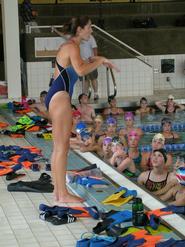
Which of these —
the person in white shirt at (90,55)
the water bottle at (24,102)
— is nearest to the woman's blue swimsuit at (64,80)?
the water bottle at (24,102)

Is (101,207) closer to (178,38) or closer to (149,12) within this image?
(178,38)

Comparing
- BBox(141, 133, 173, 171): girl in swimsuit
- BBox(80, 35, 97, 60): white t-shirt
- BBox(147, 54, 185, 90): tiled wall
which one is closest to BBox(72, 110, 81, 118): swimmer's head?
BBox(80, 35, 97, 60): white t-shirt

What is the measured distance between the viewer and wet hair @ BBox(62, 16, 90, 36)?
229 inches

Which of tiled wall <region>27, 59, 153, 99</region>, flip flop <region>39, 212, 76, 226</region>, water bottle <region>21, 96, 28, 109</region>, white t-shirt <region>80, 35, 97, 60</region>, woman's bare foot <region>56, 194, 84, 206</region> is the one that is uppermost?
white t-shirt <region>80, 35, 97, 60</region>

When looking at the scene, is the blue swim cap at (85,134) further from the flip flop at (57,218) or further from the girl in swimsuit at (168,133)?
the flip flop at (57,218)

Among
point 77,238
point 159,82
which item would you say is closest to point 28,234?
point 77,238

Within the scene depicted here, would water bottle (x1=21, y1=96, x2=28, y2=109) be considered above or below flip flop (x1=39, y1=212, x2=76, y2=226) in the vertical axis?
above

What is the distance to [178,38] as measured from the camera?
16250 mm

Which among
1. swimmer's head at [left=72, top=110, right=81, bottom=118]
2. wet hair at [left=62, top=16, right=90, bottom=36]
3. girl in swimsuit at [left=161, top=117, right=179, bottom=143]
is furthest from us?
swimmer's head at [left=72, top=110, right=81, bottom=118]

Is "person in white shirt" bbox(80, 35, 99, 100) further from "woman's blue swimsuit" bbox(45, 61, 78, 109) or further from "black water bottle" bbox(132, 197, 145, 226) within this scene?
"black water bottle" bbox(132, 197, 145, 226)

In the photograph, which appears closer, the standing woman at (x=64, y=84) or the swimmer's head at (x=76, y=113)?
the standing woman at (x=64, y=84)

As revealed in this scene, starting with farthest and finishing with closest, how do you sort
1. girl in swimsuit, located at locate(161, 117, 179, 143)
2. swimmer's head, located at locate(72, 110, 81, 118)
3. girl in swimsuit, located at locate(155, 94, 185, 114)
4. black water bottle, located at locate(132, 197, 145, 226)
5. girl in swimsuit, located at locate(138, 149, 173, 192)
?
girl in swimsuit, located at locate(155, 94, 185, 114) < swimmer's head, located at locate(72, 110, 81, 118) < girl in swimsuit, located at locate(161, 117, 179, 143) < girl in swimsuit, located at locate(138, 149, 173, 192) < black water bottle, located at locate(132, 197, 145, 226)

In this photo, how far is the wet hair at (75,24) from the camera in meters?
5.82

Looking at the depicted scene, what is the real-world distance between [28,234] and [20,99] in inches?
353
